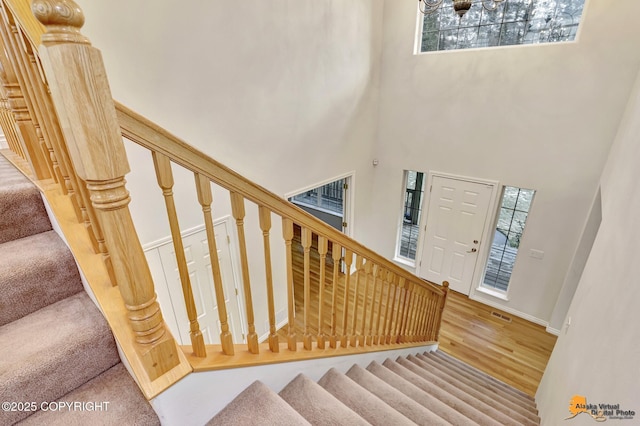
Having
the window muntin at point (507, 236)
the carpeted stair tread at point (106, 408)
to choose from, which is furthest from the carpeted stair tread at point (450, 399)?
the window muntin at point (507, 236)

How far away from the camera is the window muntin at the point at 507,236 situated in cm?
404

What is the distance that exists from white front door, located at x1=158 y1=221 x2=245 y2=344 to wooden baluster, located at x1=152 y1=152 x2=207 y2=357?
166 cm

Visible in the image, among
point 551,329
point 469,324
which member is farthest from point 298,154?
point 551,329

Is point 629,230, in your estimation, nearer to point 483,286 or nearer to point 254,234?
point 254,234

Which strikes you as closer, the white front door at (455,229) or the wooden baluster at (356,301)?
the wooden baluster at (356,301)

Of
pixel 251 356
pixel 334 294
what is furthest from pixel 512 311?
pixel 251 356

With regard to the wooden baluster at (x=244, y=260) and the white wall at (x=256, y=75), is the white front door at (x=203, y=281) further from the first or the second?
the wooden baluster at (x=244, y=260)

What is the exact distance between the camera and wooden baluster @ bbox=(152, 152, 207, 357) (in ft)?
2.75

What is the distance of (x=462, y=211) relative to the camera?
14.5 ft

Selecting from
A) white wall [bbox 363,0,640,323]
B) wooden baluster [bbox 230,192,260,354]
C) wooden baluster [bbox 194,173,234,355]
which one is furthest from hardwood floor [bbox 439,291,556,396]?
wooden baluster [bbox 194,173,234,355]

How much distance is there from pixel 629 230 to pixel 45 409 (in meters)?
2.42

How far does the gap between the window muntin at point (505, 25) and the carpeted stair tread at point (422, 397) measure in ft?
11.0

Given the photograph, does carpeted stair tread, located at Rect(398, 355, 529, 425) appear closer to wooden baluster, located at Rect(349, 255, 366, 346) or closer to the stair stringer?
wooden baluster, located at Rect(349, 255, 366, 346)

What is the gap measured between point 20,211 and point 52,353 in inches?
29.5
